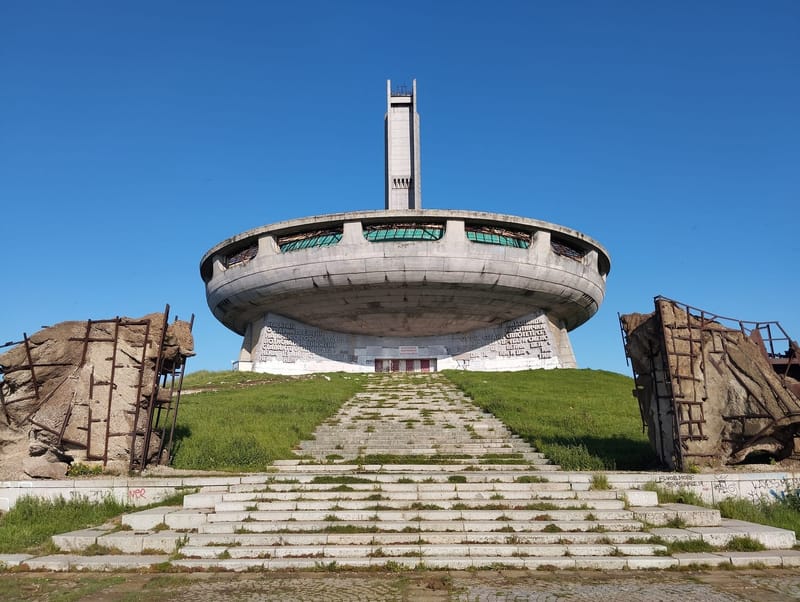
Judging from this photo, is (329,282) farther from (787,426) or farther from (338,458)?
(787,426)

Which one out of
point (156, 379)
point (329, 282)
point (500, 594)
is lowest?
point (500, 594)

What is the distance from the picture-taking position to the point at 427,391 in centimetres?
2350

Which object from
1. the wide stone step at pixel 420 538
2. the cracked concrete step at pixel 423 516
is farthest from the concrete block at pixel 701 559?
the cracked concrete step at pixel 423 516

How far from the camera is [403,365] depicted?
121 ft

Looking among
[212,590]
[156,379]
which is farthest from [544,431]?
[212,590]

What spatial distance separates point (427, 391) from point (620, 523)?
15.6 metres

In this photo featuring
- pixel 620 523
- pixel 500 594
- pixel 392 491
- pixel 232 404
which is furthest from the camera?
pixel 232 404

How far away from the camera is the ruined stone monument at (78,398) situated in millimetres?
10484

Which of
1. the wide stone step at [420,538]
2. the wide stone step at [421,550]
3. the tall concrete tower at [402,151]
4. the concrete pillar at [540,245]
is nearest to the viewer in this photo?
the wide stone step at [421,550]

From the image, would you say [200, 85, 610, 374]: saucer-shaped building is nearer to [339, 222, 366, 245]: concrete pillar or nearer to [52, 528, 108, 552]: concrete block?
[339, 222, 366, 245]: concrete pillar

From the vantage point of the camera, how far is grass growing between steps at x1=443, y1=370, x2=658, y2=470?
1212 cm

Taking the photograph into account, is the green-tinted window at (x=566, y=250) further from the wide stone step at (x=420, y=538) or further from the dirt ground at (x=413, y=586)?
the dirt ground at (x=413, y=586)

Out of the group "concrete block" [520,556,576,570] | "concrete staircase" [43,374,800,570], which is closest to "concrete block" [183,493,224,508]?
"concrete staircase" [43,374,800,570]

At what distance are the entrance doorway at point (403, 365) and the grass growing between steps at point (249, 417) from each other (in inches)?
303
